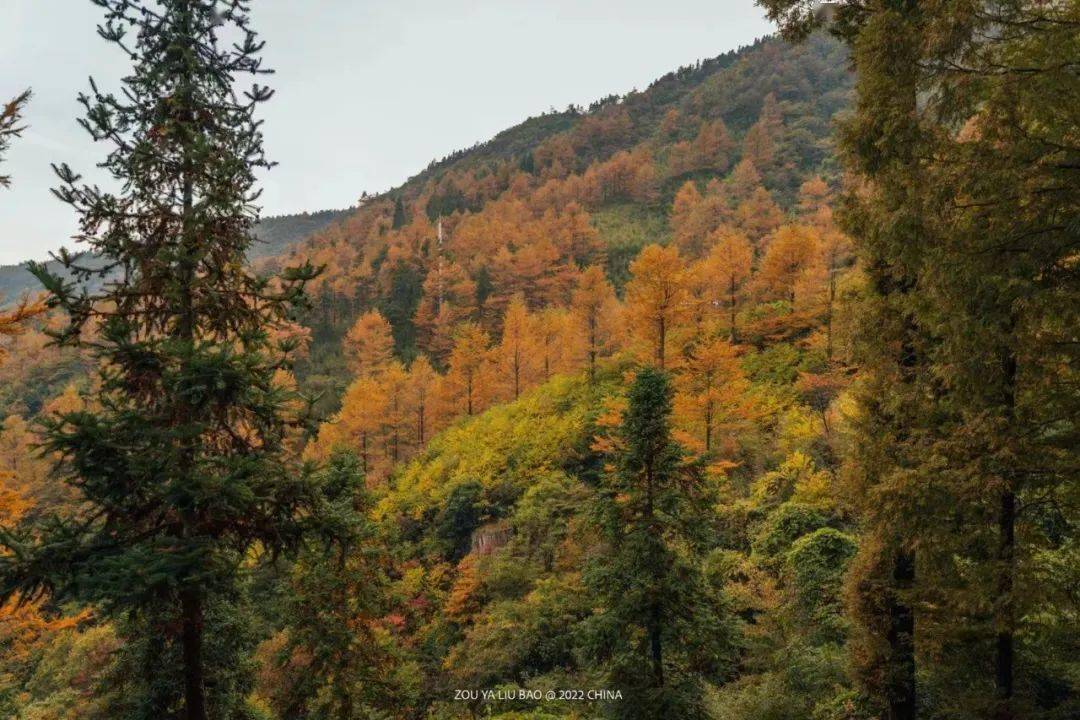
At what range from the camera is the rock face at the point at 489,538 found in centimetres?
2581

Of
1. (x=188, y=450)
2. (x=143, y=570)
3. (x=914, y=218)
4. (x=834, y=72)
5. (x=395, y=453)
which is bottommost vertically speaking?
(x=395, y=453)

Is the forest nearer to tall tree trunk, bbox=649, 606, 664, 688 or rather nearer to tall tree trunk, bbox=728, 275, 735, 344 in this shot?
tall tree trunk, bbox=649, 606, 664, 688

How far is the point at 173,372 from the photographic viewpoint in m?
6.20

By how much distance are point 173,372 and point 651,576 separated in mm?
9212

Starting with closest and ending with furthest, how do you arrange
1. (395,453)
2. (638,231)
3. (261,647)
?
1. (261,647)
2. (395,453)
3. (638,231)

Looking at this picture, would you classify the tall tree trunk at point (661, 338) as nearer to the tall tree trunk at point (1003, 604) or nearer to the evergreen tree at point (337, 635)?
the evergreen tree at point (337, 635)

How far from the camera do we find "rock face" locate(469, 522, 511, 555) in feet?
84.7

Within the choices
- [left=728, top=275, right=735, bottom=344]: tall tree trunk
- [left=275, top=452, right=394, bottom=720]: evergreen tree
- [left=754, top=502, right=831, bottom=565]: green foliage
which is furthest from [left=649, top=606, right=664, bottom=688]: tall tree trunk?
[left=728, top=275, right=735, bottom=344]: tall tree trunk

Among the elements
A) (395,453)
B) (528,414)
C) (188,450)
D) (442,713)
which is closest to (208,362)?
(188,450)

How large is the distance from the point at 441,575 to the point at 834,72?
143501 millimetres

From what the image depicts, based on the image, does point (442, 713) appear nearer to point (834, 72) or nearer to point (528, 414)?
point (528, 414)

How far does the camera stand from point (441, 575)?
1006 inches

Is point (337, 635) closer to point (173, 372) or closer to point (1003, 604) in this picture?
point (173, 372)

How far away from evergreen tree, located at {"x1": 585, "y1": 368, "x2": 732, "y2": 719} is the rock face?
1341 cm
